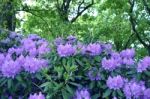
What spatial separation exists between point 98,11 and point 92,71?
18259mm

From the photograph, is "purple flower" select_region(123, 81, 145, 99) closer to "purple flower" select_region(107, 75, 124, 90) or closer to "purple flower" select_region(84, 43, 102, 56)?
"purple flower" select_region(107, 75, 124, 90)

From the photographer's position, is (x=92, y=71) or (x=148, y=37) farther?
(x=148, y=37)

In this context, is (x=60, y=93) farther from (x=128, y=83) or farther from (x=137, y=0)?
(x=137, y=0)

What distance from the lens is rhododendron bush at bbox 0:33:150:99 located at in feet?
12.8

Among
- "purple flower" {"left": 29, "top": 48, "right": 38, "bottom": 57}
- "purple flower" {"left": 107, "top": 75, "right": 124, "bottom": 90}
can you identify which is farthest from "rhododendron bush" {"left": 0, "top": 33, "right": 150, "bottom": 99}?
"purple flower" {"left": 29, "top": 48, "right": 38, "bottom": 57}

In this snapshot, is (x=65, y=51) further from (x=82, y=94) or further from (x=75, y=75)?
(x=82, y=94)

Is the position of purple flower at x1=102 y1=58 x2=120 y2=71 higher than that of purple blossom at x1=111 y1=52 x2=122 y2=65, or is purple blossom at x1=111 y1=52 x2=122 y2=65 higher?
purple blossom at x1=111 y1=52 x2=122 y2=65

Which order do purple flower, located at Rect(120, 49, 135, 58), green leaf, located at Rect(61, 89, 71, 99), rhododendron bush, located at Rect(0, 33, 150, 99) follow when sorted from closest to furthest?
green leaf, located at Rect(61, 89, 71, 99) → rhododendron bush, located at Rect(0, 33, 150, 99) → purple flower, located at Rect(120, 49, 135, 58)

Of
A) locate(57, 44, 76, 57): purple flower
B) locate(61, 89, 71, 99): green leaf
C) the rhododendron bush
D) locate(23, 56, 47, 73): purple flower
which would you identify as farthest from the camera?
locate(57, 44, 76, 57): purple flower

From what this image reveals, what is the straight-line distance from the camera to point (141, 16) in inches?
788

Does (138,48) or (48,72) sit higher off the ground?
(48,72)

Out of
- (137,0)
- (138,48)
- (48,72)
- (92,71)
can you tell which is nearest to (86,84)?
(92,71)

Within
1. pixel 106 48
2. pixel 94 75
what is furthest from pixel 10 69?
pixel 106 48

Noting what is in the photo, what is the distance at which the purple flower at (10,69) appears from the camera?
399cm
